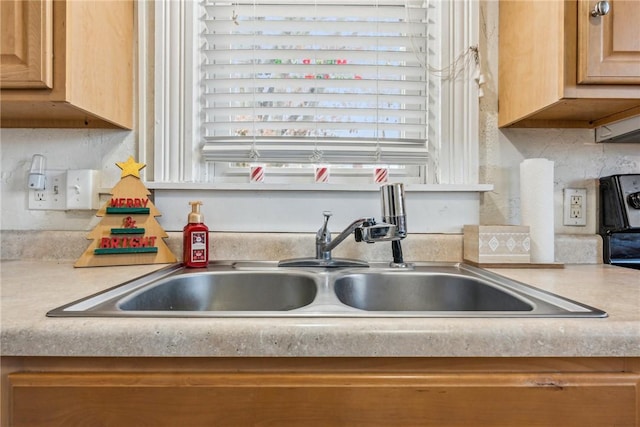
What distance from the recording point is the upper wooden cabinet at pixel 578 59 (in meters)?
0.87

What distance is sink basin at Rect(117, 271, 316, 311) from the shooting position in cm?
95

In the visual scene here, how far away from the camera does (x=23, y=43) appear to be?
2.82 ft

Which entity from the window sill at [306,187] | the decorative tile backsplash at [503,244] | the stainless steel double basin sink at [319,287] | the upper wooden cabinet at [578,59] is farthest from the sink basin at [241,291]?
the upper wooden cabinet at [578,59]

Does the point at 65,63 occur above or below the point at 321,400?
above

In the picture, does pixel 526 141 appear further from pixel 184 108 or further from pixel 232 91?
pixel 184 108

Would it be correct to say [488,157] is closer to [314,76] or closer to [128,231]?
[314,76]

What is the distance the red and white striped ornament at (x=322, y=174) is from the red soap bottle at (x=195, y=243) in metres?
0.39

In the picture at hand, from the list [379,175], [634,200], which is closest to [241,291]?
[379,175]

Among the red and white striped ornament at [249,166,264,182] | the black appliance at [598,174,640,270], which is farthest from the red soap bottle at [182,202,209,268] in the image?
the black appliance at [598,174,640,270]

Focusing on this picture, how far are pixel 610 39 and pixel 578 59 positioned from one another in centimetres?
9

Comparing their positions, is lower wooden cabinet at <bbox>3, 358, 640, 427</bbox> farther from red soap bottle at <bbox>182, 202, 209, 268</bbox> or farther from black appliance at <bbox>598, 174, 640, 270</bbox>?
black appliance at <bbox>598, 174, 640, 270</bbox>

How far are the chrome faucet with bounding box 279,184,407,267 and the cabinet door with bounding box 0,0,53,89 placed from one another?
31.5 inches

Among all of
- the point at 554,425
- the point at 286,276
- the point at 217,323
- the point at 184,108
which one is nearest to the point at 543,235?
the point at 554,425

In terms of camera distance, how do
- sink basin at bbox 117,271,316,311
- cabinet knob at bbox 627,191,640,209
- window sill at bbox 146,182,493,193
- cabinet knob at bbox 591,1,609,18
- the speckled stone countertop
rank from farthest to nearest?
1. window sill at bbox 146,182,493,193
2. cabinet knob at bbox 627,191,640,209
3. sink basin at bbox 117,271,316,311
4. cabinet knob at bbox 591,1,609,18
5. the speckled stone countertop
